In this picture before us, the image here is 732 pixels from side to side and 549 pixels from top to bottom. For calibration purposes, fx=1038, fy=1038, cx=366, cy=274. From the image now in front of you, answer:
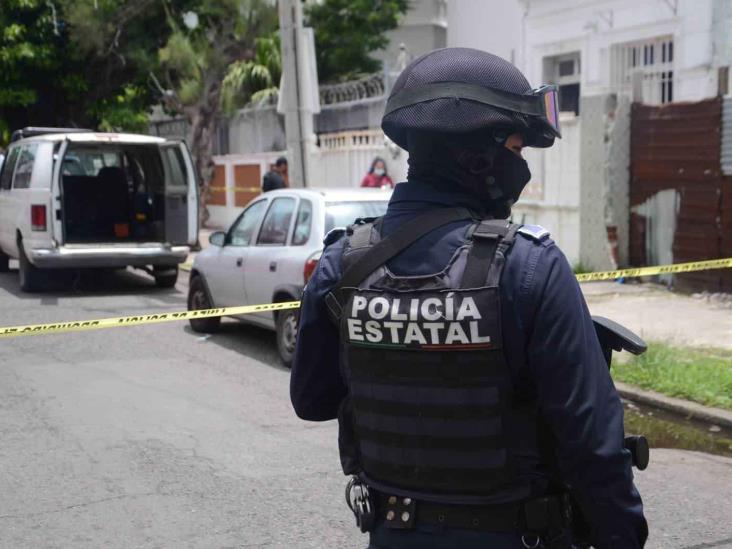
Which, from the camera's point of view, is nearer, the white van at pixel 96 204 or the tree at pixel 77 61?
the white van at pixel 96 204

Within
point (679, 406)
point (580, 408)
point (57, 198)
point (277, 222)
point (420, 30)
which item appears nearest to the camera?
point (580, 408)

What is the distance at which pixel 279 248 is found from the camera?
8648mm

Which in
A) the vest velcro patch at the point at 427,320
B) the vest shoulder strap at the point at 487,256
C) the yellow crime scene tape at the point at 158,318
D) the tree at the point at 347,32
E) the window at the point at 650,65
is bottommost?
the yellow crime scene tape at the point at 158,318

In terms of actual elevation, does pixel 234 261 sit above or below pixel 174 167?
below

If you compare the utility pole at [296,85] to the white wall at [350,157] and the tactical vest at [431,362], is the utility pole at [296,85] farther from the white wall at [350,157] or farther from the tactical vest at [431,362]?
the tactical vest at [431,362]

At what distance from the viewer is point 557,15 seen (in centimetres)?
1609

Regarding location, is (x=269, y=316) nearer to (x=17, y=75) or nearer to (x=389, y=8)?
(x=17, y=75)

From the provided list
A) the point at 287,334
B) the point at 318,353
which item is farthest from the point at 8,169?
the point at 318,353

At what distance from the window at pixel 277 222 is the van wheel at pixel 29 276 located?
201 inches

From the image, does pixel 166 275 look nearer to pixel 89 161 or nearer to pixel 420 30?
pixel 89 161

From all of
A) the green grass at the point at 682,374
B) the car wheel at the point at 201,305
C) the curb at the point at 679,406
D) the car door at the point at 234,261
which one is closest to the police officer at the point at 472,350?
the curb at the point at 679,406

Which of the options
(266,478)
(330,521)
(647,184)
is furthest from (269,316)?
(647,184)

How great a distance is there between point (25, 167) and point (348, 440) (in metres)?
11.5

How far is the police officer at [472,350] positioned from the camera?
2.12 metres
